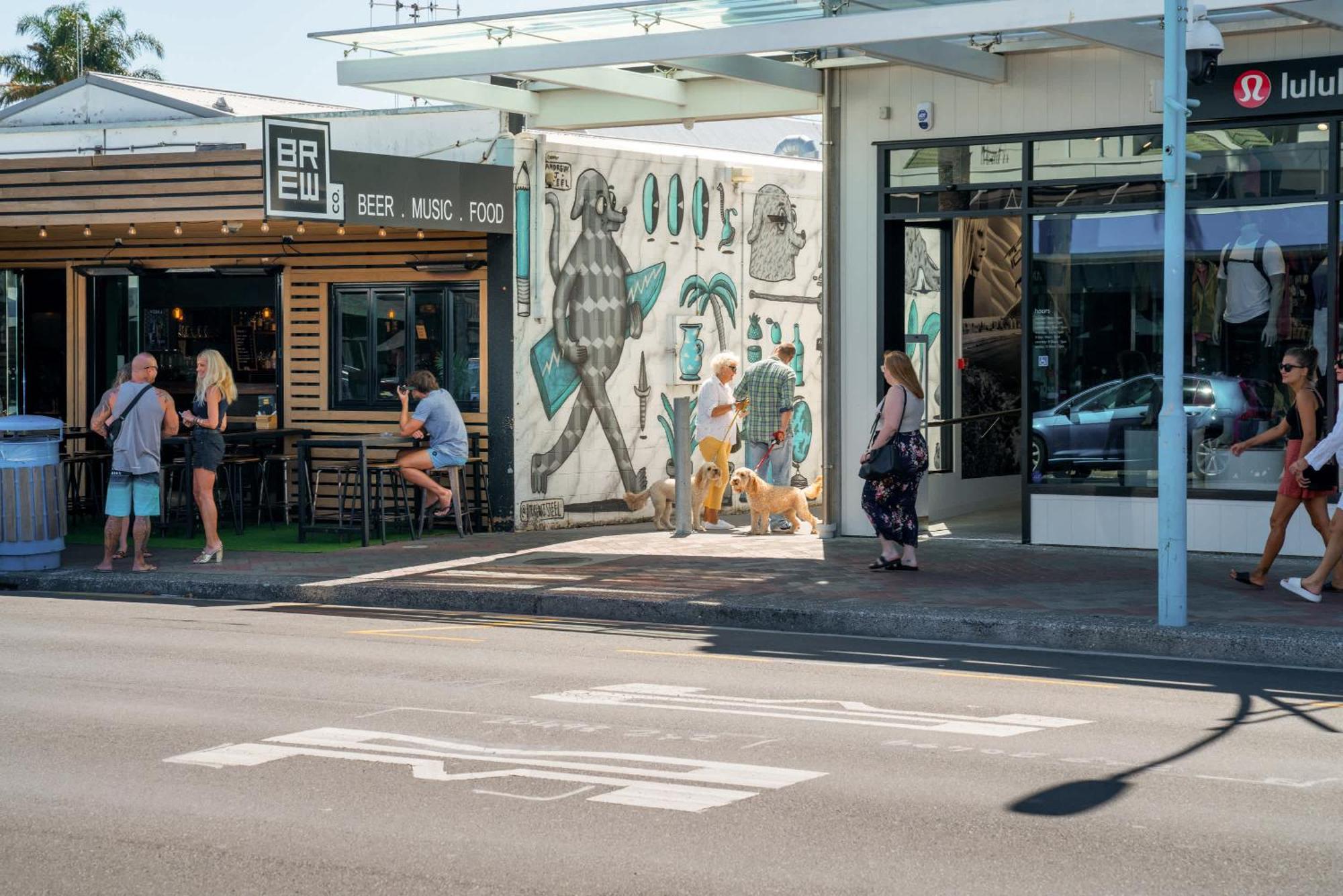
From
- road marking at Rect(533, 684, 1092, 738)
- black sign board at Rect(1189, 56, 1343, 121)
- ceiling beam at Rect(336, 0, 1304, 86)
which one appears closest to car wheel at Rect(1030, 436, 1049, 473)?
black sign board at Rect(1189, 56, 1343, 121)

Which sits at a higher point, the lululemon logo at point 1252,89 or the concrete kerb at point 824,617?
the lululemon logo at point 1252,89

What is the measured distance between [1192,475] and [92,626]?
8840 millimetres

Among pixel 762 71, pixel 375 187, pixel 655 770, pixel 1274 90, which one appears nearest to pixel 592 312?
pixel 375 187

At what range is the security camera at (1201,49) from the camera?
10.4m

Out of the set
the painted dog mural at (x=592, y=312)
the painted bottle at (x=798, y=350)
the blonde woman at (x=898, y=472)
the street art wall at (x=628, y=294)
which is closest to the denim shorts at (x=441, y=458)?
the street art wall at (x=628, y=294)

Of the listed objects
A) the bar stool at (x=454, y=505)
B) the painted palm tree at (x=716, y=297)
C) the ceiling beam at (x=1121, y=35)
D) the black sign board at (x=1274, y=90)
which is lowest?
the bar stool at (x=454, y=505)

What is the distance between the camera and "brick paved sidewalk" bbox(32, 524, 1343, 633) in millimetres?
11617

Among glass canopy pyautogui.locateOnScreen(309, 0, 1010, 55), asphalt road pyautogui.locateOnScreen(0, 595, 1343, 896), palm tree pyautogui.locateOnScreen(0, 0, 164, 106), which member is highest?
palm tree pyautogui.locateOnScreen(0, 0, 164, 106)

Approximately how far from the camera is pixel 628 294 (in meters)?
18.1

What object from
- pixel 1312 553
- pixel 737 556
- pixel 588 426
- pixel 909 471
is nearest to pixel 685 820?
pixel 909 471

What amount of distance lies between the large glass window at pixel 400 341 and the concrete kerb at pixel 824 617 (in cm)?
418

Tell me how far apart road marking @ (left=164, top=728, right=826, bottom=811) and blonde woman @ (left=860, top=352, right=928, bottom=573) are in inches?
254

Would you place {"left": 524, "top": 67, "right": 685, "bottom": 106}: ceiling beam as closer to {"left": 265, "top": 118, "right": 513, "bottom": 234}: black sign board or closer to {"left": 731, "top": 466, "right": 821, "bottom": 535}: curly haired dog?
{"left": 265, "top": 118, "right": 513, "bottom": 234}: black sign board

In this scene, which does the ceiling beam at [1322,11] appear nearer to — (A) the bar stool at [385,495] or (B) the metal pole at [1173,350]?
(B) the metal pole at [1173,350]
